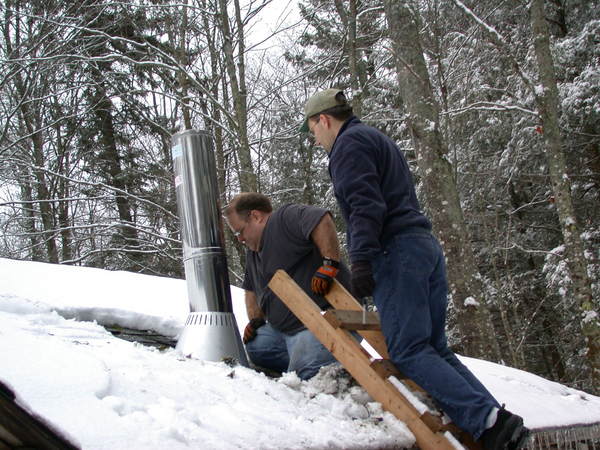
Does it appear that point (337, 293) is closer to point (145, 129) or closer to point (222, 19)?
point (222, 19)

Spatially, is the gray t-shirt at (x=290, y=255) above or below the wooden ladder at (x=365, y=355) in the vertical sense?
above

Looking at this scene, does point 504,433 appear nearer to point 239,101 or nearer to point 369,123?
point 239,101

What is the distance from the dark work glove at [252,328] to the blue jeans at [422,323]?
4.40ft

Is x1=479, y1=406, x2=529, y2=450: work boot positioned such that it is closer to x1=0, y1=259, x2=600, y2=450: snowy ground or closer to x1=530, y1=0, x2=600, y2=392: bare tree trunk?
x1=0, y1=259, x2=600, y2=450: snowy ground

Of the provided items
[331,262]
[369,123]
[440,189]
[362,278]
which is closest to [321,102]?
[331,262]

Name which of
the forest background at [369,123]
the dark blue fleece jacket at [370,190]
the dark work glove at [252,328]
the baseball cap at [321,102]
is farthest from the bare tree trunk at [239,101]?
the dark blue fleece jacket at [370,190]

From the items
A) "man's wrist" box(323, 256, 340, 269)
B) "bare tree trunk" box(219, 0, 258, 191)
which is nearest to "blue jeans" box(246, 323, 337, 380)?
"man's wrist" box(323, 256, 340, 269)

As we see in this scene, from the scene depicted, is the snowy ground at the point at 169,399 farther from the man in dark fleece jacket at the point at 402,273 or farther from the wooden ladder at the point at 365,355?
the man in dark fleece jacket at the point at 402,273

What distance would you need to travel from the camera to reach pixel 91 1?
11.1 metres

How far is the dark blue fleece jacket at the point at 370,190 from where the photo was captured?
2.48 meters

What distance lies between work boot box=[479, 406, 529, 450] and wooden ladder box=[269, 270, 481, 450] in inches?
4.3

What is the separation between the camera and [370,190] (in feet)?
8.32

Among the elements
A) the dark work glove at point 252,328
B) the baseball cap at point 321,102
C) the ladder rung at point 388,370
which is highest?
the baseball cap at point 321,102

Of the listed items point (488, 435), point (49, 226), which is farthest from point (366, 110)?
point (488, 435)
